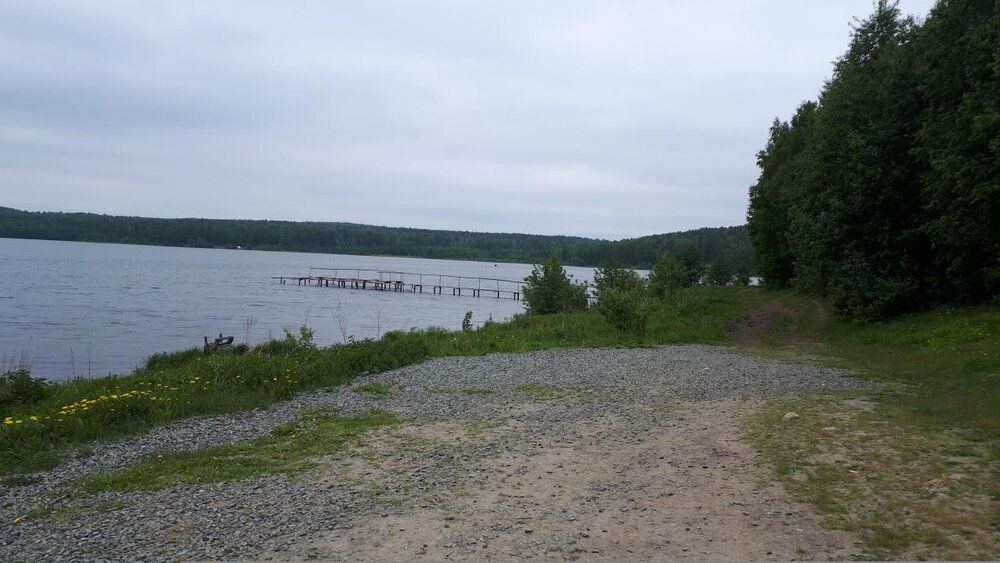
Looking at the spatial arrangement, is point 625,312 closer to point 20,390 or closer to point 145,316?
point 20,390

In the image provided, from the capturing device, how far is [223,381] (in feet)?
45.8

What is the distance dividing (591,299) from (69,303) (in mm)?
37772

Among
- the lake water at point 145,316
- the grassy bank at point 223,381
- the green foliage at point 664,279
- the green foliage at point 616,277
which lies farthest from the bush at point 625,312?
the lake water at point 145,316

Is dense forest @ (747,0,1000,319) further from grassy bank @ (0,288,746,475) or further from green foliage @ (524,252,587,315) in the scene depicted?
green foliage @ (524,252,587,315)

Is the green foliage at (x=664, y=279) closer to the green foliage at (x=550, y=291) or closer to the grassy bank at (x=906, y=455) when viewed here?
the green foliage at (x=550, y=291)

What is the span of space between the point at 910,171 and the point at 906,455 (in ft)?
65.2

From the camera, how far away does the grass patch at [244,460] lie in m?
7.95

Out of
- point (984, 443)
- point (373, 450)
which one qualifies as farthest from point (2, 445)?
point (984, 443)

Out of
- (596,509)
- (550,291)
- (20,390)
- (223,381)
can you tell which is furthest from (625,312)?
(596,509)

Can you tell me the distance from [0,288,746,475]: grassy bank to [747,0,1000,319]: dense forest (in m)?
5.66

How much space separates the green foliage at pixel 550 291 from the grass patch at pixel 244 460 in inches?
1021

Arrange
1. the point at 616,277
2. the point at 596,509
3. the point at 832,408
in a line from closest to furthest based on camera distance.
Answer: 1. the point at 596,509
2. the point at 832,408
3. the point at 616,277

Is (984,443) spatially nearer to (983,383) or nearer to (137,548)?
(983,383)

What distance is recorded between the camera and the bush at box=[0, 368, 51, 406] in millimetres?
12844
